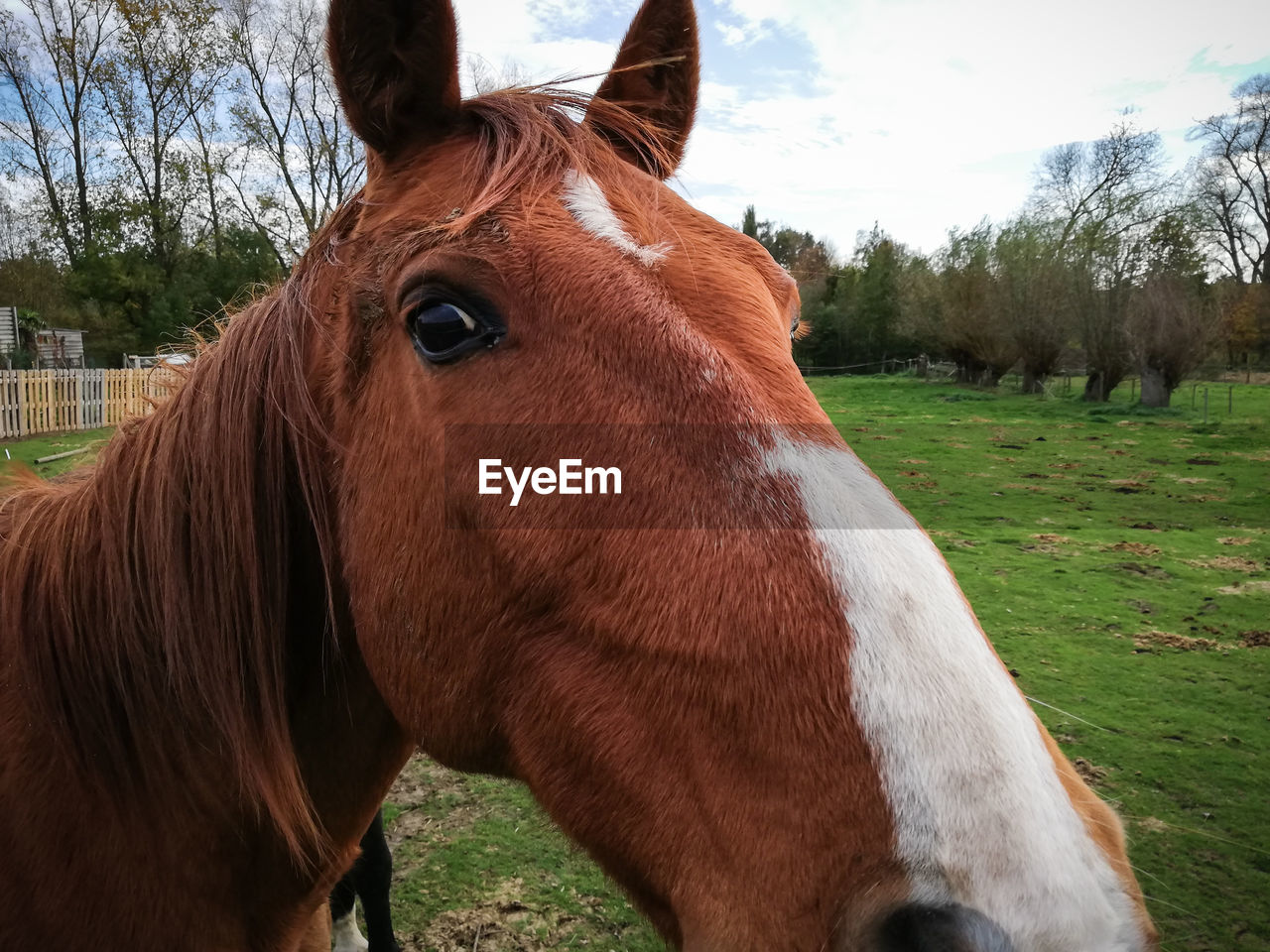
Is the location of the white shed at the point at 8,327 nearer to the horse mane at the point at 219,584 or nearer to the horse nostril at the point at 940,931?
the horse mane at the point at 219,584

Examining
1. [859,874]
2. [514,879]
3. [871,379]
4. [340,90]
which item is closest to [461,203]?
[340,90]

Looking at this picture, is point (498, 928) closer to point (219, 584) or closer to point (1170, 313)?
point (219, 584)

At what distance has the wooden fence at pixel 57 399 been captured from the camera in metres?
14.9

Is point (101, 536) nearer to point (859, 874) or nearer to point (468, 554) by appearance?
point (468, 554)

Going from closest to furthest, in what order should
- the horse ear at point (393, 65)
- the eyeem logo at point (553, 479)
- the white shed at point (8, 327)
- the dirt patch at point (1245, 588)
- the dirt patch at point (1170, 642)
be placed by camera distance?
the eyeem logo at point (553, 479), the horse ear at point (393, 65), the dirt patch at point (1170, 642), the dirt patch at point (1245, 588), the white shed at point (8, 327)

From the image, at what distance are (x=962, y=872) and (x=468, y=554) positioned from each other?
34.1 inches

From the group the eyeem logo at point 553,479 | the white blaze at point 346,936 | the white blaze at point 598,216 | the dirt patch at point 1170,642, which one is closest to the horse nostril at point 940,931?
the eyeem logo at point 553,479

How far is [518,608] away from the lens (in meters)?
1.17

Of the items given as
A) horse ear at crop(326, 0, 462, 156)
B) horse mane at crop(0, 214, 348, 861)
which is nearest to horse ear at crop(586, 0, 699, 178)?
horse ear at crop(326, 0, 462, 156)

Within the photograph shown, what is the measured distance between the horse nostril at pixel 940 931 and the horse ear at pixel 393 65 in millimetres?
1637

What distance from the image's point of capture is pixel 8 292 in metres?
25.0

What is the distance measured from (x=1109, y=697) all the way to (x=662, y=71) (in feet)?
17.9

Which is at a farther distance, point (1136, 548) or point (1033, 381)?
point (1033, 381)

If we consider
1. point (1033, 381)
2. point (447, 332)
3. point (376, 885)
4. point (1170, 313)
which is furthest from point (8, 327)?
point (1170, 313)
